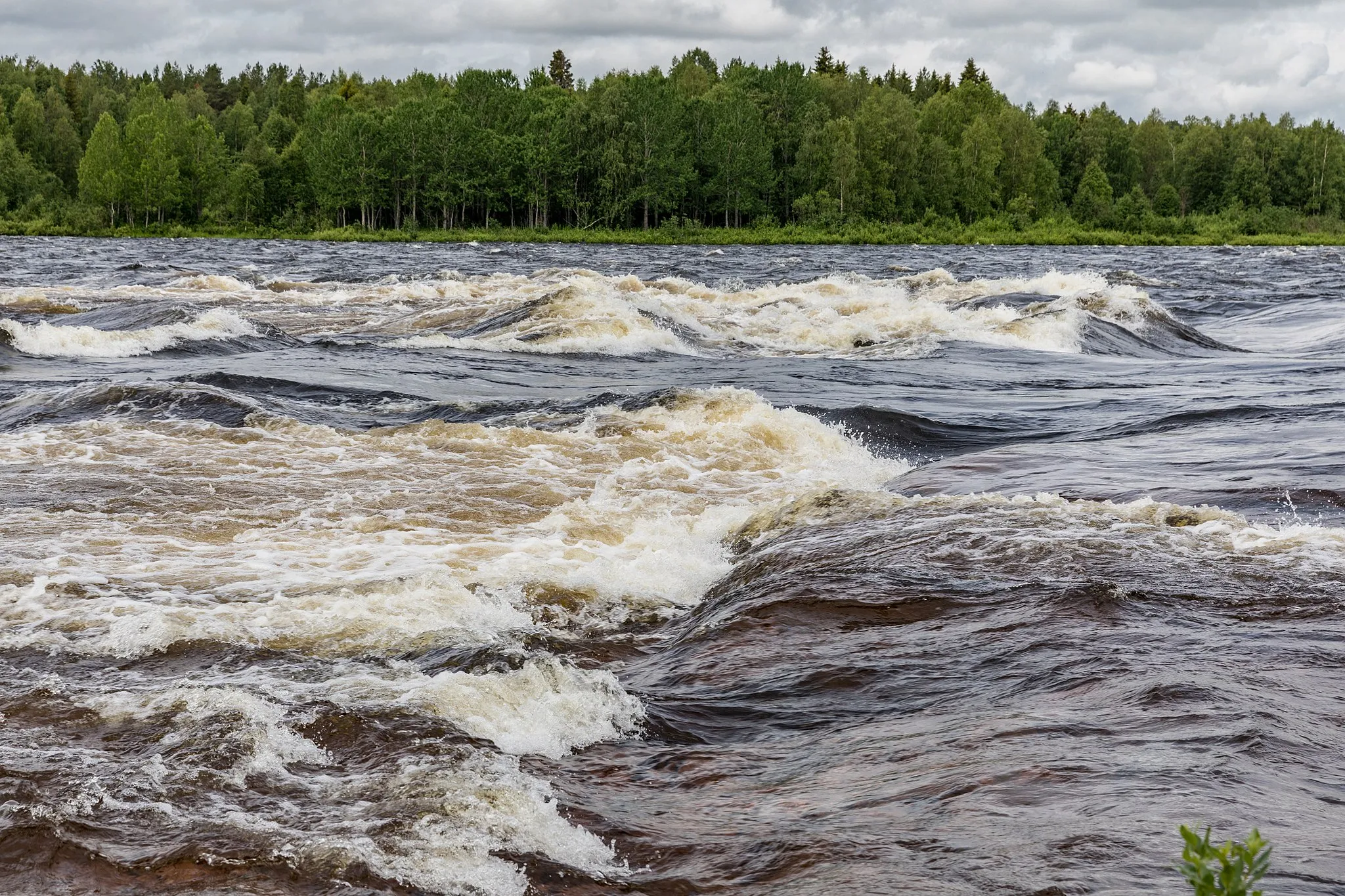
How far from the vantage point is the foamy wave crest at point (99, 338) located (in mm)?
17008

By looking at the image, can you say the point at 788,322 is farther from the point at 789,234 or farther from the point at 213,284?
the point at 789,234

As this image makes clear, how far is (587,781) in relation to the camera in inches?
161

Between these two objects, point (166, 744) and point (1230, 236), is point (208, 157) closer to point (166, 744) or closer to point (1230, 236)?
point (1230, 236)

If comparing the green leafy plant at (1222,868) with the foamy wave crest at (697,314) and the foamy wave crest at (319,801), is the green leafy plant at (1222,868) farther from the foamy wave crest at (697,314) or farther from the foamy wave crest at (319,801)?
the foamy wave crest at (697,314)

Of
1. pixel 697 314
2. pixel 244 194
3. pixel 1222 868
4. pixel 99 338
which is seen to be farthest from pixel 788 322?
pixel 244 194

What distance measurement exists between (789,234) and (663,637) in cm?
7066

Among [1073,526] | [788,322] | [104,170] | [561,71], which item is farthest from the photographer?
[561,71]

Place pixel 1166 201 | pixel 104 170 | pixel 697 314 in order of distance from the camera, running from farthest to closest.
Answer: pixel 1166 201
pixel 104 170
pixel 697 314

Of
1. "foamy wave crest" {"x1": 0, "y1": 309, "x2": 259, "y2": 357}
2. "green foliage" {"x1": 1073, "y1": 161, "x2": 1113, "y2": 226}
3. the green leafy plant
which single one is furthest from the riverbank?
the green leafy plant

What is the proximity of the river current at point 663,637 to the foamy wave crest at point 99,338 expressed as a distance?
3123 mm

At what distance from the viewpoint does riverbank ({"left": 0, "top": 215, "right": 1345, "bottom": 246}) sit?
7181 cm

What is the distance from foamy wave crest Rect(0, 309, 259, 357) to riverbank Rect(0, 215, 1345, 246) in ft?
166

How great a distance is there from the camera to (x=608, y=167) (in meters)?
75.9

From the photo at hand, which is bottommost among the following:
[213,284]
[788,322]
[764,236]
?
[788,322]
